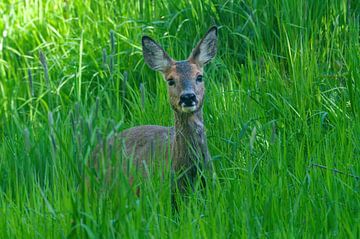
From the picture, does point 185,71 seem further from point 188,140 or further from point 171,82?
point 188,140

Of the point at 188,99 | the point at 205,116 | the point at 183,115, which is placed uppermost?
the point at 188,99

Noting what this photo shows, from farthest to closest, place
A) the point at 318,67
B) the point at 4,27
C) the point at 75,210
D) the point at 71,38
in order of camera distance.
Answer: the point at 4,27 < the point at 71,38 < the point at 318,67 < the point at 75,210

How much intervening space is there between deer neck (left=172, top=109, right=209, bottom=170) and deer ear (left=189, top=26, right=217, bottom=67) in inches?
21.4

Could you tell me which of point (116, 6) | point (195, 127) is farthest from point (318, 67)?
point (116, 6)

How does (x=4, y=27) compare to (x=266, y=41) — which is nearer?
(x=266, y=41)

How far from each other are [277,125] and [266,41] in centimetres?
137

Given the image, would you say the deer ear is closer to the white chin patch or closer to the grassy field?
the grassy field

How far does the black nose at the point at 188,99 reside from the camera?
597 centimetres

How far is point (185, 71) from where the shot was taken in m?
6.27

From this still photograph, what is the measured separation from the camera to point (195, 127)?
6062mm

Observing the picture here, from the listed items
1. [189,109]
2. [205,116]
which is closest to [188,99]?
[189,109]

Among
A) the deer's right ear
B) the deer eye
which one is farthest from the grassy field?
the deer eye

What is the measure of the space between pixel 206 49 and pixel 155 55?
0.34 meters

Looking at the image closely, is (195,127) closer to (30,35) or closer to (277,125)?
(277,125)
